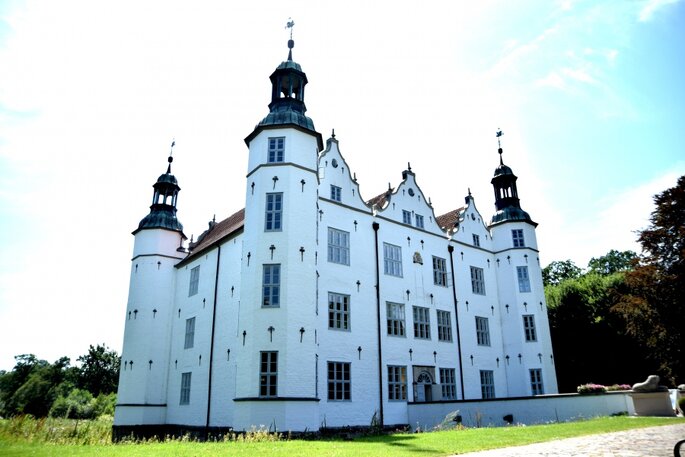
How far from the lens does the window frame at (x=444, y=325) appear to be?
27.0 m

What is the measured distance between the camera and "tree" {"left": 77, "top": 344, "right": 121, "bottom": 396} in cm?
7512

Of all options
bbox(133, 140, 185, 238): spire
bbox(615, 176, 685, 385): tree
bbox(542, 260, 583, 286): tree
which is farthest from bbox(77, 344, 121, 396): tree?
bbox(615, 176, 685, 385): tree

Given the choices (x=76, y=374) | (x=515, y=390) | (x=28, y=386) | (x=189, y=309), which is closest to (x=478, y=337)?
(x=515, y=390)

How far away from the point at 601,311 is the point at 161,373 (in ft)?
100

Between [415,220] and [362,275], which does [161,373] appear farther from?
[415,220]

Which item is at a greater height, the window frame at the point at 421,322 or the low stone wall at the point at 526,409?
the window frame at the point at 421,322

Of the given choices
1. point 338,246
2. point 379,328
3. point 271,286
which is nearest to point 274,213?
point 271,286

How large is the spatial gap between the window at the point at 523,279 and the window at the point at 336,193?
1429 cm

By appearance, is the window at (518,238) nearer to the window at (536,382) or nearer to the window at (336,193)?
the window at (536,382)

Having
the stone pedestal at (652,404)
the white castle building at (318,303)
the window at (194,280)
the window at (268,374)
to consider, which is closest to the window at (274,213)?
the white castle building at (318,303)

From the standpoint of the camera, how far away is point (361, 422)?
70.4ft

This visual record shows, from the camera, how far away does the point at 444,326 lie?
2730cm

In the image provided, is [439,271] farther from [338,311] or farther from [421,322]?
[338,311]

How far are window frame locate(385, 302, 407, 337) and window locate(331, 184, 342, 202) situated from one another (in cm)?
589
